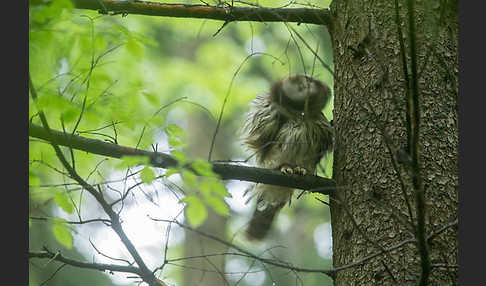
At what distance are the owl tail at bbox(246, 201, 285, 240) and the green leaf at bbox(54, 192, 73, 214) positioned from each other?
6.87 feet

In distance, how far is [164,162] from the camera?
2811 mm

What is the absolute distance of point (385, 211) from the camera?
284 cm

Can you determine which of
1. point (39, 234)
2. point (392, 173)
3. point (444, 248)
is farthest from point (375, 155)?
point (39, 234)

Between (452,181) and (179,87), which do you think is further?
(179,87)

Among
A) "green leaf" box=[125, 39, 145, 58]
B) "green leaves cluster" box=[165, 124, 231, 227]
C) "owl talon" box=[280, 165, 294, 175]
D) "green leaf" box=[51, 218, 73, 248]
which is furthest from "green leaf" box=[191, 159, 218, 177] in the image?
"owl talon" box=[280, 165, 294, 175]

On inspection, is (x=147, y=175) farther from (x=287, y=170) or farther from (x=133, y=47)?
(x=287, y=170)

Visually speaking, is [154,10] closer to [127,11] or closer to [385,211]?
[127,11]

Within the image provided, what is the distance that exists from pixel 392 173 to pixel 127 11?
178 cm

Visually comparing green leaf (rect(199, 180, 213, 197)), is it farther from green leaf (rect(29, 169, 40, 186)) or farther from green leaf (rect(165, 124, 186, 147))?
green leaf (rect(29, 169, 40, 186))

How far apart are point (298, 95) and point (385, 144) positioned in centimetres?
135

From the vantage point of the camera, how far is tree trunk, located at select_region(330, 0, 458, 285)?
273 centimetres

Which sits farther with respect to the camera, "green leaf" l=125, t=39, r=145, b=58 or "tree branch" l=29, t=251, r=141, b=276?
"green leaf" l=125, t=39, r=145, b=58

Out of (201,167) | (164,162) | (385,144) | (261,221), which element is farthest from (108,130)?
(385,144)

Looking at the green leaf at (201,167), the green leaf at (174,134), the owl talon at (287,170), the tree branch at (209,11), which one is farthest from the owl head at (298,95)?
the green leaf at (201,167)
